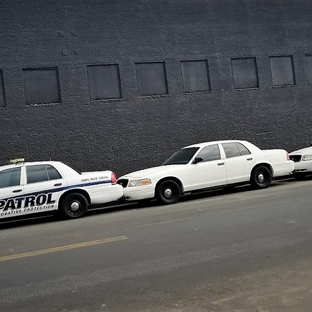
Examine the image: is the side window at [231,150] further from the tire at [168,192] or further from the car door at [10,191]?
the car door at [10,191]

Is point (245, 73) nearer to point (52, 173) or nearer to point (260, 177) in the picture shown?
point (260, 177)

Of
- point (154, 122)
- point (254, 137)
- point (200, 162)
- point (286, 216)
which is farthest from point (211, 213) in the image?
point (254, 137)

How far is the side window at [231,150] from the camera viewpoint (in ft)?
43.6

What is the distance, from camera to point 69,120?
16547 mm

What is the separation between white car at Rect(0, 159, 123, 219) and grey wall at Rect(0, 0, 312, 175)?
5.07m

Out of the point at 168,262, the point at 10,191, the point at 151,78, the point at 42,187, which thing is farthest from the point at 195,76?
the point at 168,262

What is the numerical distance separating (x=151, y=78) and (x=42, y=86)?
13.1ft

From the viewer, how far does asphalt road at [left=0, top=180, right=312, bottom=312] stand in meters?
5.00

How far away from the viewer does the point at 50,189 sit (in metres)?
11.1

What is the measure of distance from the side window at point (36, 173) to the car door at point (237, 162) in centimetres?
498

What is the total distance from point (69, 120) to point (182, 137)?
4.26 m

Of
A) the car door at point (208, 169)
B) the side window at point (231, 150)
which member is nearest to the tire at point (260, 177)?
the side window at point (231, 150)

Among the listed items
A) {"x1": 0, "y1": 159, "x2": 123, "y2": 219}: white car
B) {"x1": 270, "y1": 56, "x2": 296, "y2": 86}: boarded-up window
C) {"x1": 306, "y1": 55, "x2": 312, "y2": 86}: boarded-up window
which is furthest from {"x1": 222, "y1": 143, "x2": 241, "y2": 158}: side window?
{"x1": 306, "y1": 55, "x2": 312, "y2": 86}: boarded-up window

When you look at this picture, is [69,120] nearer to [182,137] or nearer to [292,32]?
[182,137]
